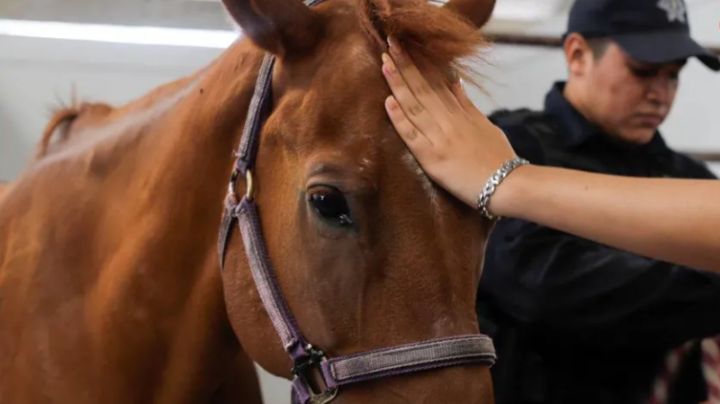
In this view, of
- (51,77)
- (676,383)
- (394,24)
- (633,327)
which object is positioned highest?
(51,77)

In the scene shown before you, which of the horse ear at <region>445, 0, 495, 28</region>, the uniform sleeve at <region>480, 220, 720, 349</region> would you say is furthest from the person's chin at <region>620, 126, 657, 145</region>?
the horse ear at <region>445, 0, 495, 28</region>

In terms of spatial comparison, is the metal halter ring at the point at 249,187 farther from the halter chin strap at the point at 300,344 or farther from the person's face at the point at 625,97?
the person's face at the point at 625,97

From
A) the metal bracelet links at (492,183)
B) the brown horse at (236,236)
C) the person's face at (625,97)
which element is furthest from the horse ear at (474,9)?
the person's face at (625,97)

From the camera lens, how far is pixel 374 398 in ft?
2.15

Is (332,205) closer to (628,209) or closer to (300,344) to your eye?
(300,344)

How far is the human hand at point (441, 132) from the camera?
25.5 inches

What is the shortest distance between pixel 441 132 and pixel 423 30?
0.30 ft

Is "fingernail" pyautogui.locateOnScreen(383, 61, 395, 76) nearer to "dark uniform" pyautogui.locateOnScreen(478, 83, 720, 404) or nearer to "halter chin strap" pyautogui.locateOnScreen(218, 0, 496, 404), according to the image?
"halter chin strap" pyautogui.locateOnScreen(218, 0, 496, 404)

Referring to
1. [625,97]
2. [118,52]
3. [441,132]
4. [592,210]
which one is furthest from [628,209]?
[118,52]

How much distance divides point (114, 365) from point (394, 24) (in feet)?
1.54

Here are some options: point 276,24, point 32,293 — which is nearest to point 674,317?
point 276,24

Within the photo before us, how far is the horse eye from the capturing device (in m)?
0.65

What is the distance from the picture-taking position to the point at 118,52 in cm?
260

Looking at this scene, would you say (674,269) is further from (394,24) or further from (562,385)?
(394,24)
